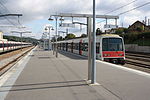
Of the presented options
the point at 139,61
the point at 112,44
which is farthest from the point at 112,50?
the point at 139,61

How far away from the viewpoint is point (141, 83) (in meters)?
8.27

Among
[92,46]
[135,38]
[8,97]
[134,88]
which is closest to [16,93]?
[8,97]

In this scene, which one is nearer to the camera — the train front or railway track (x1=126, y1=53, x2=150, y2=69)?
the train front

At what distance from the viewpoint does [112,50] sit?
59.0 feet

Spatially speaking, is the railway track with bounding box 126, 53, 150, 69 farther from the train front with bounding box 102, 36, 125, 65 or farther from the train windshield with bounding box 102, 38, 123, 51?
the train windshield with bounding box 102, 38, 123, 51

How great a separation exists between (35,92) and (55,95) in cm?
83

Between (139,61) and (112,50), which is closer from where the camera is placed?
(112,50)

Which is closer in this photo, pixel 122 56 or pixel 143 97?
pixel 143 97

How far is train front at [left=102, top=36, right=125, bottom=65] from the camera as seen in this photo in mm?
17908

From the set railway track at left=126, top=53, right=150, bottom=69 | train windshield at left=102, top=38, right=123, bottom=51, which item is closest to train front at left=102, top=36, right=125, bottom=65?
train windshield at left=102, top=38, right=123, bottom=51

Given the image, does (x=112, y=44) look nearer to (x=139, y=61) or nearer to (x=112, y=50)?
(x=112, y=50)

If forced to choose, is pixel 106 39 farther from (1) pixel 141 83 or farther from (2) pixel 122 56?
(1) pixel 141 83

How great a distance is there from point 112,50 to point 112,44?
54 centimetres

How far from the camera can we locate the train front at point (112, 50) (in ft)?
58.8
